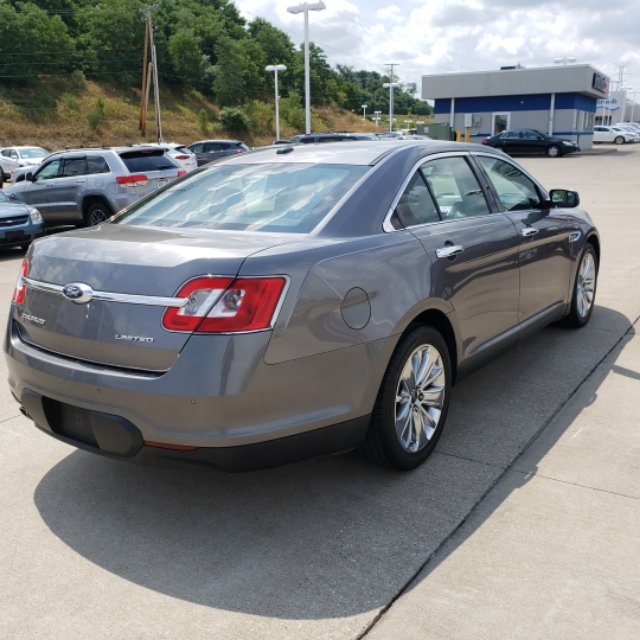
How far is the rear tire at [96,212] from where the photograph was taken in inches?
504

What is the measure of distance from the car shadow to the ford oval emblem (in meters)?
0.82

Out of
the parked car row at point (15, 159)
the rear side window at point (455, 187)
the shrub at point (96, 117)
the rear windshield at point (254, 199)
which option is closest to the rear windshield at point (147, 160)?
the rear windshield at point (254, 199)

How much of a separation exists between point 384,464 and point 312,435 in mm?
663

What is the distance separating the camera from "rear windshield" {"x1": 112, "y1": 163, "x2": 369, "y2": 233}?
133 inches

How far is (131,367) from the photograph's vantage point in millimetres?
2822

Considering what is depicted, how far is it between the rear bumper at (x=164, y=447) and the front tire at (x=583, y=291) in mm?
3337

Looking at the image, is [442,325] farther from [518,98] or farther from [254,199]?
[518,98]

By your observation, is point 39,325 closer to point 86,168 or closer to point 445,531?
point 445,531

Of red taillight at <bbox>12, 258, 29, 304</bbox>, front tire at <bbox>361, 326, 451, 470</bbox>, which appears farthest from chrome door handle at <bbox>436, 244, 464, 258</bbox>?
red taillight at <bbox>12, 258, 29, 304</bbox>

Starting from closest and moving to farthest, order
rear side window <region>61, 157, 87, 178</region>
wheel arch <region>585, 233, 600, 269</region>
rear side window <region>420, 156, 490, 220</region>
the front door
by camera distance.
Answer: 1. rear side window <region>420, 156, 490, 220</region>
2. the front door
3. wheel arch <region>585, 233, 600, 269</region>
4. rear side window <region>61, 157, 87, 178</region>

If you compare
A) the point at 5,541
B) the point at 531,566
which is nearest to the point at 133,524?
the point at 5,541

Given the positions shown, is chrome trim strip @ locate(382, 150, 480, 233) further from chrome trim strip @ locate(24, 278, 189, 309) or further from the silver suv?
the silver suv

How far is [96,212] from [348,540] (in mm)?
11149

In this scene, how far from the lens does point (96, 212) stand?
1293 cm
